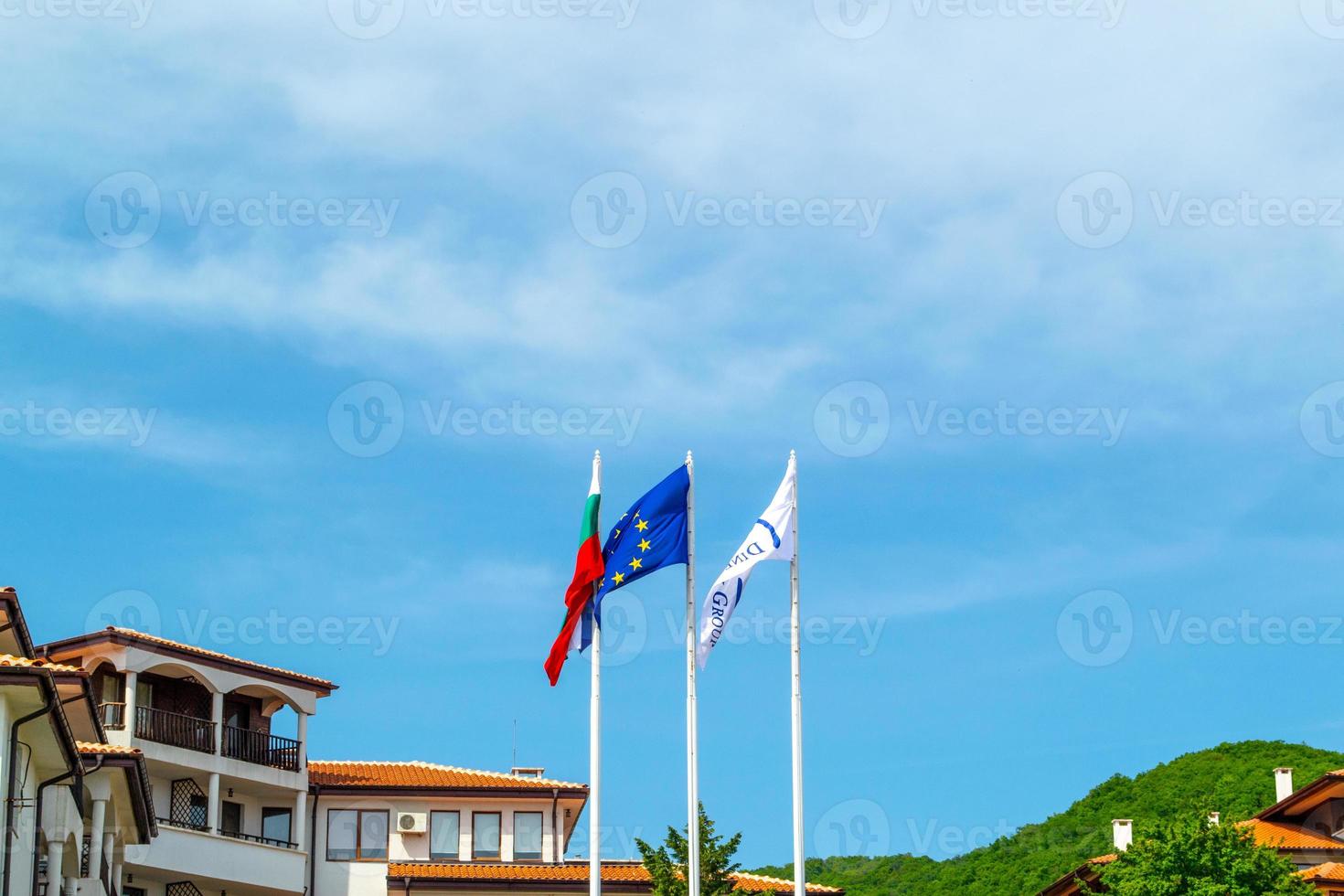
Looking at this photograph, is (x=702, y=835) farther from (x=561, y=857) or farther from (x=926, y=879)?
(x=926, y=879)

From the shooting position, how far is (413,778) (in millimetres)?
62969

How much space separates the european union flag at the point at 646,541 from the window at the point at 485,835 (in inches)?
1161

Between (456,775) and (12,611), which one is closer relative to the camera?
(12,611)

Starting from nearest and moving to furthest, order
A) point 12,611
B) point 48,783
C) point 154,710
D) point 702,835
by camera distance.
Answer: point 48,783 < point 12,611 < point 702,835 < point 154,710

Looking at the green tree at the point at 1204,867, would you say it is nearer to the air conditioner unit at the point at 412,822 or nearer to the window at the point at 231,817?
the air conditioner unit at the point at 412,822

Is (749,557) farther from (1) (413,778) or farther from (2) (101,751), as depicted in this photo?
(1) (413,778)

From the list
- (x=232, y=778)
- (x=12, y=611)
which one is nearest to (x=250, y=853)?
(x=232, y=778)

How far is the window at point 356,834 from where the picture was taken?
61.9m

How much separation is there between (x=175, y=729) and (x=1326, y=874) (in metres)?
38.0

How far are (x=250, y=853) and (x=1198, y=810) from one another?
99.5 ft

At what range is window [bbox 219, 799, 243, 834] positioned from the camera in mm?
60531

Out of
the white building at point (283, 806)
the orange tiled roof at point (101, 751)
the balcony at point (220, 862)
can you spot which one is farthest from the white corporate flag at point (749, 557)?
the balcony at point (220, 862)

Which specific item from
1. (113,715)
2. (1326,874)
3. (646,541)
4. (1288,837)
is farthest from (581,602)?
(1288,837)

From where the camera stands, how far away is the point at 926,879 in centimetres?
8688
